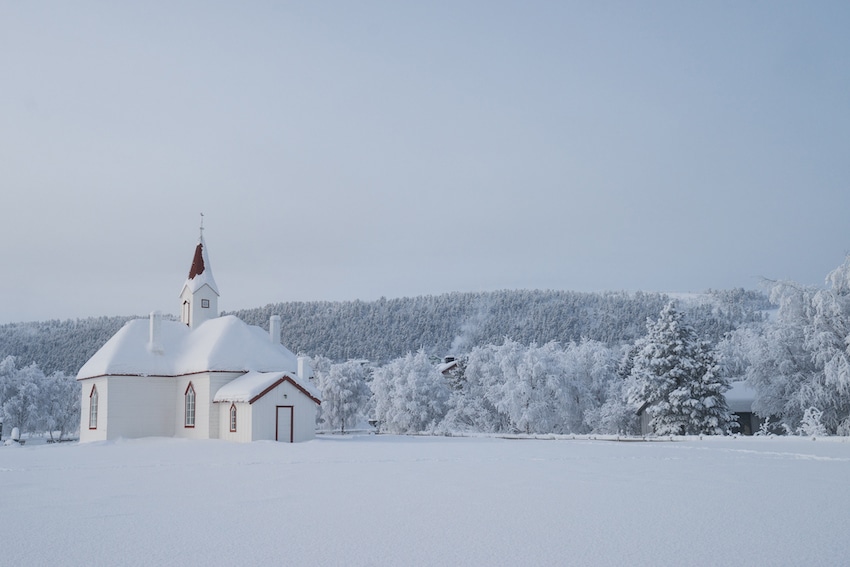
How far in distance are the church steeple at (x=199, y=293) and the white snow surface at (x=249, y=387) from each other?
27.1 feet

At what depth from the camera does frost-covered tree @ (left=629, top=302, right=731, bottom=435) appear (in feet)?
125

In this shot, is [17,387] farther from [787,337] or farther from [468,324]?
[468,324]

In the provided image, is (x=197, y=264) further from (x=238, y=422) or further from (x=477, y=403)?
(x=477, y=403)

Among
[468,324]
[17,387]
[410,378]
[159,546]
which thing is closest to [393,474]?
[159,546]

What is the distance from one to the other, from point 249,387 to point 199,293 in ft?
39.0

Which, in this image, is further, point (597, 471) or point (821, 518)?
point (597, 471)

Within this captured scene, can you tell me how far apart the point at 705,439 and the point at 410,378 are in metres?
26.0

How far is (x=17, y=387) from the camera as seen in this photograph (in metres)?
65.7

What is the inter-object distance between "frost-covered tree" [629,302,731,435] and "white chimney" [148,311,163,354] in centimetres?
2731

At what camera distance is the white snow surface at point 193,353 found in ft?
129

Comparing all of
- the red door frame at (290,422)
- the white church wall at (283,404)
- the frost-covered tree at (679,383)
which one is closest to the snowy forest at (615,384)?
the frost-covered tree at (679,383)

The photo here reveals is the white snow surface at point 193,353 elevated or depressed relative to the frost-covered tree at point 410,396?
elevated

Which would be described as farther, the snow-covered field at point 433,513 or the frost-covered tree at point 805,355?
the frost-covered tree at point 805,355

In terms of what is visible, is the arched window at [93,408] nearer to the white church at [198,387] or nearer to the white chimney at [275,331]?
the white church at [198,387]
